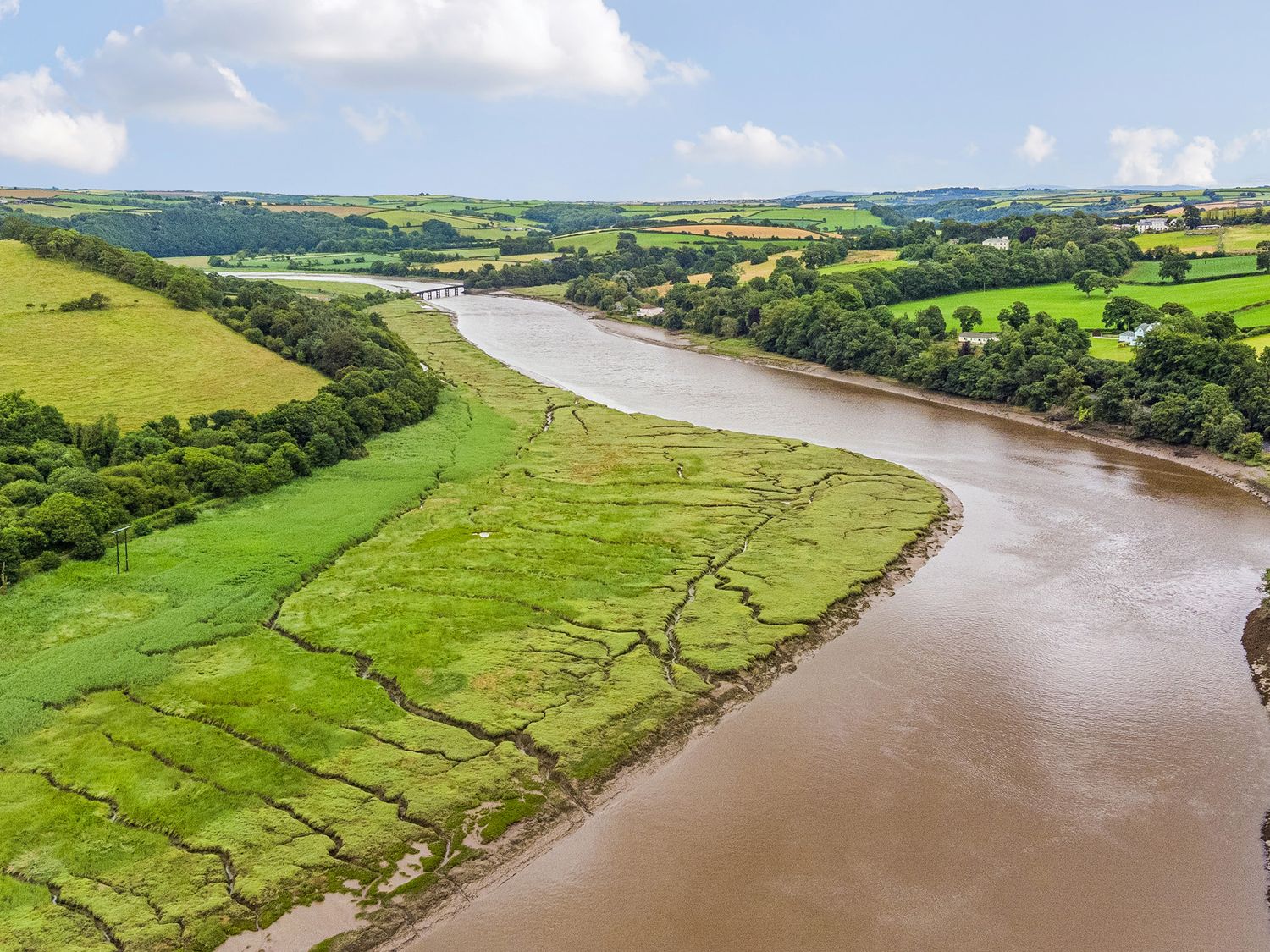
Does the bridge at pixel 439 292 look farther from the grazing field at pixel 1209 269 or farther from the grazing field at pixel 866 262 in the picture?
the grazing field at pixel 1209 269

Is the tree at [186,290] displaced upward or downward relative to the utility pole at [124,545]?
upward

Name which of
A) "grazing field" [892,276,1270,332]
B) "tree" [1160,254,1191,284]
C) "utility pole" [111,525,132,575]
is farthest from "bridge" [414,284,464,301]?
"utility pole" [111,525,132,575]

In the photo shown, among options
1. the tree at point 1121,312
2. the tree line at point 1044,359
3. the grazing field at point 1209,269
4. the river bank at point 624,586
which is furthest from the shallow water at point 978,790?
the grazing field at point 1209,269

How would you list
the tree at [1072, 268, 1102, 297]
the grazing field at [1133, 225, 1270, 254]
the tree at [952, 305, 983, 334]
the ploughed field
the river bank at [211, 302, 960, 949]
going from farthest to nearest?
the grazing field at [1133, 225, 1270, 254], the tree at [1072, 268, 1102, 297], the tree at [952, 305, 983, 334], the river bank at [211, 302, 960, 949], the ploughed field

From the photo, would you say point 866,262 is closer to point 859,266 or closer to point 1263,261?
point 859,266

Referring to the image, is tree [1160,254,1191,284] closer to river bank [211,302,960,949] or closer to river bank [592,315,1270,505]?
river bank [592,315,1270,505]

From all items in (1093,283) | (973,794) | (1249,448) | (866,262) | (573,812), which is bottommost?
(973,794)

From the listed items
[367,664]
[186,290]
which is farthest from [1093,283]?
[367,664]
